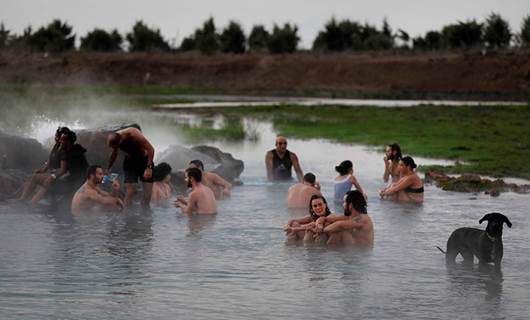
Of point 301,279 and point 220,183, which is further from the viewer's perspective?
point 220,183

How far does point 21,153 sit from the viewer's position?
2086 centimetres

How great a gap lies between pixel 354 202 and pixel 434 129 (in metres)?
22.0

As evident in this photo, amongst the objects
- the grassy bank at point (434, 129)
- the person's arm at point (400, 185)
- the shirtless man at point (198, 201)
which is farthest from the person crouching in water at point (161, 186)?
the grassy bank at point (434, 129)

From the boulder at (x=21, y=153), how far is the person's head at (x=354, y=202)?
814 centimetres

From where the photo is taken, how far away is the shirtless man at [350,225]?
48.2ft

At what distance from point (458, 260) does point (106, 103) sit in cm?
3905

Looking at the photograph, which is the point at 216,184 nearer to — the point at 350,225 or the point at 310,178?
the point at 310,178

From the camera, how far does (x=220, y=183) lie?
20.1m

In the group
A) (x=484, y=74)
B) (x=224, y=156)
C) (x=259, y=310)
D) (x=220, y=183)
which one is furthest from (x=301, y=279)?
(x=484, y=74)

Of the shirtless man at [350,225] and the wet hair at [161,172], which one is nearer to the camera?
the shirtless man at [350,225]

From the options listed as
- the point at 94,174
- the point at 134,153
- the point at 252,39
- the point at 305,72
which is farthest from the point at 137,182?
the point at 252,39

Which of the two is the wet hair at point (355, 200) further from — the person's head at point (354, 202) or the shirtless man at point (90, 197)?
the shirtless man at point (90, 197)

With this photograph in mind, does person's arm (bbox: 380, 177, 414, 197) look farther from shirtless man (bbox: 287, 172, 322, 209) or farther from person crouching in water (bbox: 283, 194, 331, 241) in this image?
person crouching in water (bbox: 283, 194, 331, 241)

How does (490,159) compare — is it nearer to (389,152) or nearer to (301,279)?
(389,152)
